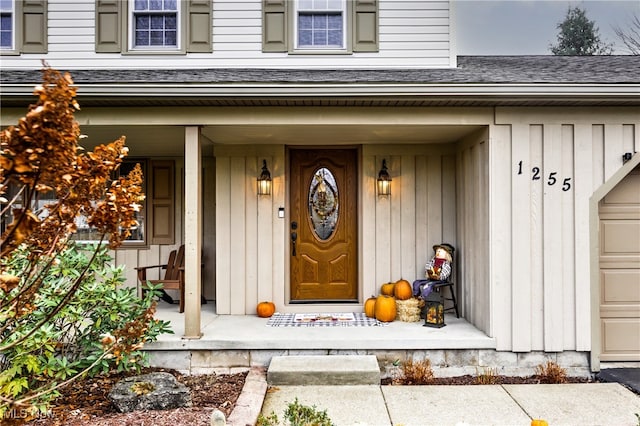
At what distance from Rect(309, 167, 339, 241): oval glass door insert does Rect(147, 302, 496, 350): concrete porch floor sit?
1531 millimetres

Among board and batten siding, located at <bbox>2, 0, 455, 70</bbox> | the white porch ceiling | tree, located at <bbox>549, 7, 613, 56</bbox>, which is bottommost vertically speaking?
the white porch ceiling

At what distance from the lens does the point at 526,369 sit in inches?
170

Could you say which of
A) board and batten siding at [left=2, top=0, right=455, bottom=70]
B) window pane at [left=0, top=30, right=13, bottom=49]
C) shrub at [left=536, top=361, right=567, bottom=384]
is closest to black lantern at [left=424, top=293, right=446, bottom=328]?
shrub at [left=536, top=361, right=567, bottom=384]

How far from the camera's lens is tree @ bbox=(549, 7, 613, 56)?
59.7 feet

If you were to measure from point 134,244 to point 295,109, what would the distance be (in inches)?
135

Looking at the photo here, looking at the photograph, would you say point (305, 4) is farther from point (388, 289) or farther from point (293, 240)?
point (388, 289)

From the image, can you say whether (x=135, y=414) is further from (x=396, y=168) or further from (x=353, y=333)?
(x=396, y=168)

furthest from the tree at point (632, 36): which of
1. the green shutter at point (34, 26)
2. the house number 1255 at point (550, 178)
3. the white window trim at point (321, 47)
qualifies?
the green shutter at point (34, 26)

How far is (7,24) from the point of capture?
558 centimetres

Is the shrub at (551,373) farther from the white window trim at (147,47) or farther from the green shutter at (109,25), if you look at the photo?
the green shutter at (109,25)

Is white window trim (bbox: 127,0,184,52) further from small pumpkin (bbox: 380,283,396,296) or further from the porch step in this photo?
the porch step

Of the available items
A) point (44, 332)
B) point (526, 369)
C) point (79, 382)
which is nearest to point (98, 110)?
point (44, 332)

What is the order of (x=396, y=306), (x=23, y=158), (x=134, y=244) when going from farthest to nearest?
(x=134, y=244), (x=396, y=306), (x=23, y=158)

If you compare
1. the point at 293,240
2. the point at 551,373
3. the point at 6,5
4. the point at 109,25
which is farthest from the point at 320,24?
the point at 551,373
